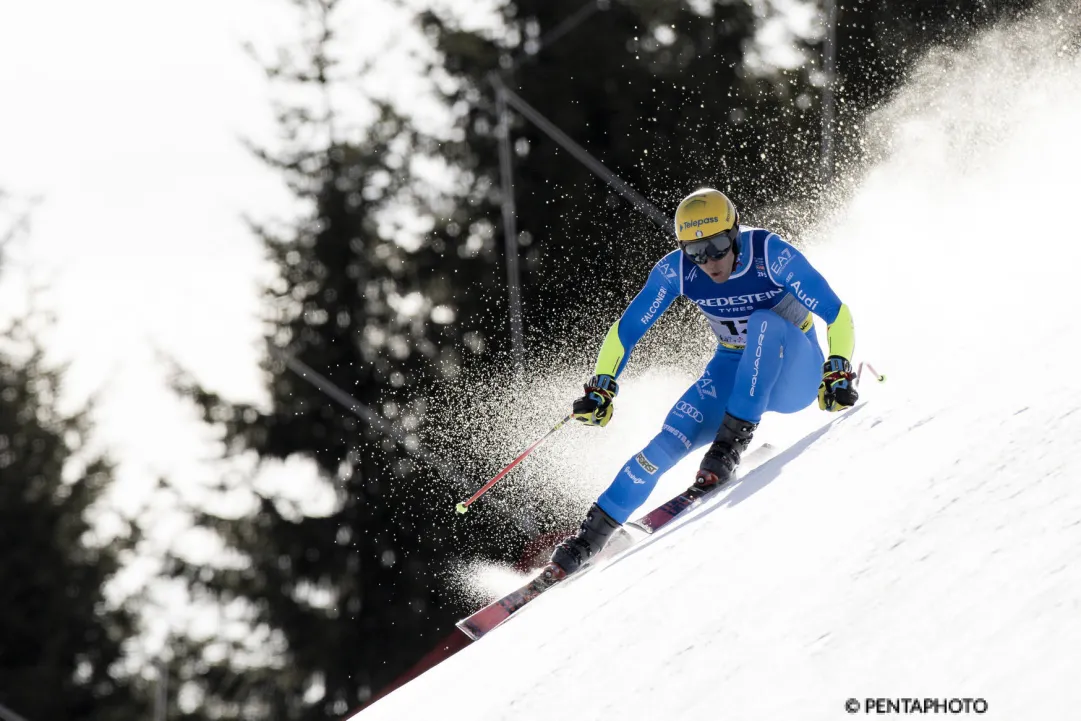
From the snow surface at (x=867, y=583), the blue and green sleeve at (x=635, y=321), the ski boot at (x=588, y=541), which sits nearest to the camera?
the snow surface at (x=867, y=583)

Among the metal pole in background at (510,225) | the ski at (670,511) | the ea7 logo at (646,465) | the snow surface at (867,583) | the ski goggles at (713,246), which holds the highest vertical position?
the metal pole in background at (510,225)

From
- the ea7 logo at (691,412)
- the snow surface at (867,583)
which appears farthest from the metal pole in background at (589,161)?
the ea7 logo at (691,412)

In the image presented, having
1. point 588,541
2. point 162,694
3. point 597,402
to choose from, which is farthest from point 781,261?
point 162,694

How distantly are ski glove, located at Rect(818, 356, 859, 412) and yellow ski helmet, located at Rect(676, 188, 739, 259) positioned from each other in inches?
27.1

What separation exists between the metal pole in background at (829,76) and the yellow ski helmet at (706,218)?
1104 cm

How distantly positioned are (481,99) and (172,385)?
577 cm

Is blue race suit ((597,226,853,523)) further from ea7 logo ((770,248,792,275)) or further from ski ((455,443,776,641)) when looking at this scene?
ski ((455,443,776,641))

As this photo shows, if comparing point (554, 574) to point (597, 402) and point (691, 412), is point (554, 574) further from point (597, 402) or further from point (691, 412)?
point (691, 412)

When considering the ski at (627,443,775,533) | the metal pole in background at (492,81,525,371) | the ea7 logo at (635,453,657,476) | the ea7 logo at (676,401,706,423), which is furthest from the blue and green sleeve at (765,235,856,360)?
the metal pole in background at (492,81,525,371)

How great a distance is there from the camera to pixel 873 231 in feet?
44.2

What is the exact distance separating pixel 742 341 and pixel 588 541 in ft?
3.77

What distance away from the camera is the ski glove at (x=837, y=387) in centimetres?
464

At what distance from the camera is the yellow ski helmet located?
4.93 metres

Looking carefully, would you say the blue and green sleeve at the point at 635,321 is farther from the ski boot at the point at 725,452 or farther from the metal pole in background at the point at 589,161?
the metal pole in background at the point at 589,161
